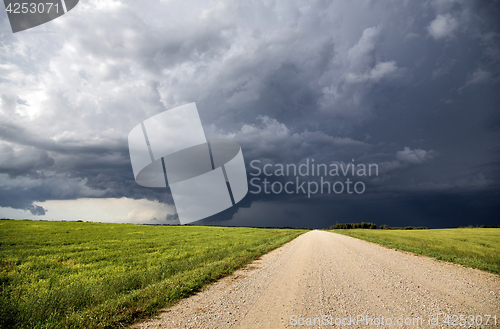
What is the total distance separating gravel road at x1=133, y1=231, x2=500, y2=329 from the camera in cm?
447

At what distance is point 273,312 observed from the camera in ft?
16.1

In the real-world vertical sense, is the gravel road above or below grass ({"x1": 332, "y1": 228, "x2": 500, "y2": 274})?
above

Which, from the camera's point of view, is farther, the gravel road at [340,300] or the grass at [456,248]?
the grass at [456,248]

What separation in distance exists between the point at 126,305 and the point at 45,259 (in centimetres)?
1436

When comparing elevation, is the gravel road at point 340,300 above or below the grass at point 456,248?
above

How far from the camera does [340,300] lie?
5.61m

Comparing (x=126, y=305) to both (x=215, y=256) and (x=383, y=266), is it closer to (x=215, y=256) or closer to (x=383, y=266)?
(x=215, y=256)

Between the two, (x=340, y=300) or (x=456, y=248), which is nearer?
(x=340, y=300)

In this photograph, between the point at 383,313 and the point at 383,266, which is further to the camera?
the point at 383,266

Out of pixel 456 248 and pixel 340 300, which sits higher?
pixel 340 300

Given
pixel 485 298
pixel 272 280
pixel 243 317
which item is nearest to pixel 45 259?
pixel 272 280

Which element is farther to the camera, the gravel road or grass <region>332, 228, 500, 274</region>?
grass <region>332, 228, 500, 274</region>

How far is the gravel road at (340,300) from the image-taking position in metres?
4.47

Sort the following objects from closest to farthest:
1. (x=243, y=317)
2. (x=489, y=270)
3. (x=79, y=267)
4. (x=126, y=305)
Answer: (x=243, y=317)
(x=126, y=305)
(x=489, y=270)
(x=79, y=267)
